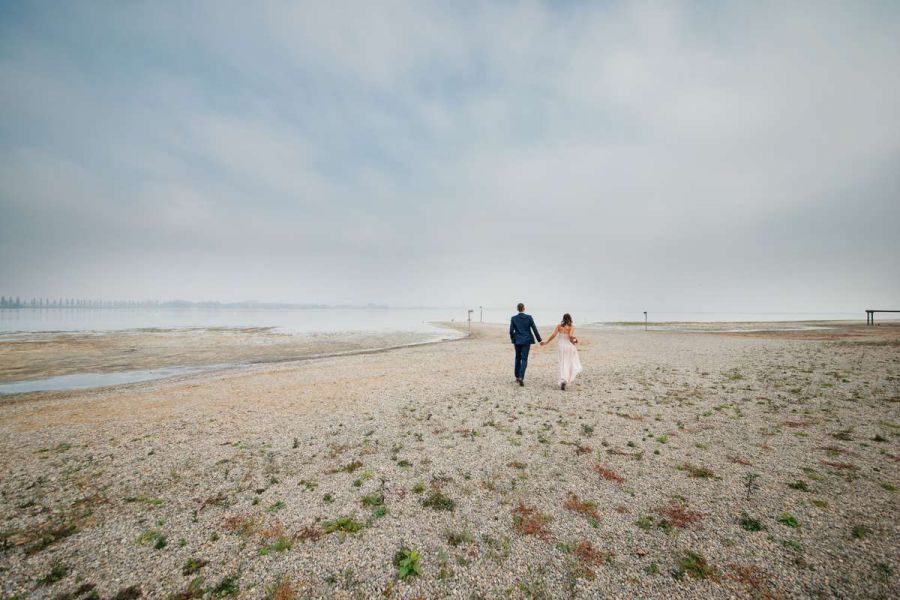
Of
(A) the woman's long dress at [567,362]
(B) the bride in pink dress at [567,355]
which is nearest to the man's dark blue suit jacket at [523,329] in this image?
(B) the bride in pink dress at [567,355]

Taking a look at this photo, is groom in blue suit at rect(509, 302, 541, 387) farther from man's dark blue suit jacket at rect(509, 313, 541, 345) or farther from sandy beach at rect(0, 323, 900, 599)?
sandy beach at rect(0, 323, 900, 599)

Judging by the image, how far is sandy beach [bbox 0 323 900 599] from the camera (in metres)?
4.65

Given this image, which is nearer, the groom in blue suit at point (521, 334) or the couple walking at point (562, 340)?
the couple walking at point (562, 340)

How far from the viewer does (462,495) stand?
6.71 m

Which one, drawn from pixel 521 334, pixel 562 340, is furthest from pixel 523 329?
pixel 562 340

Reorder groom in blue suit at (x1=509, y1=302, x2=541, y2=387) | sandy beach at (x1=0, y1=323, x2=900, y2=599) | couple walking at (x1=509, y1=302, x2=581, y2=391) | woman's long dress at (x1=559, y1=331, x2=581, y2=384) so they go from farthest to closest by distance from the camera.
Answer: groom in blue suit at (x1=509, y1=302, x2=541, y2=387) < woman's long dress at (x1=559, y1=331, x2=581, y2=384) < couple walking at (x1=509, y1=302, x2=581, y2=391) < sandy beach at (x1=0, y1=323, x2=900, y2=599)

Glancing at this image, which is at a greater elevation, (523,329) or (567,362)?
(523,329)

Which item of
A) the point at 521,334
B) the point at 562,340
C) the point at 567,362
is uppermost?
the point at 521,334

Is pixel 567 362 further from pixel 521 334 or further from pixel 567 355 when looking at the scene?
pixel 521 334

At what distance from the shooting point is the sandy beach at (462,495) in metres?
4.65

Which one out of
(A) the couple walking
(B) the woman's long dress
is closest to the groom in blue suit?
(A) the couple walking

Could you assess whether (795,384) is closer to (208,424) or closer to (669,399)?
Answer: (669,399)

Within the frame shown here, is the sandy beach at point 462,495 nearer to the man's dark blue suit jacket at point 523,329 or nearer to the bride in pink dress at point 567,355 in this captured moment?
the bride in pink dress at point 567,355

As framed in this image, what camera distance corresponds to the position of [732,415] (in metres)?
10.9
